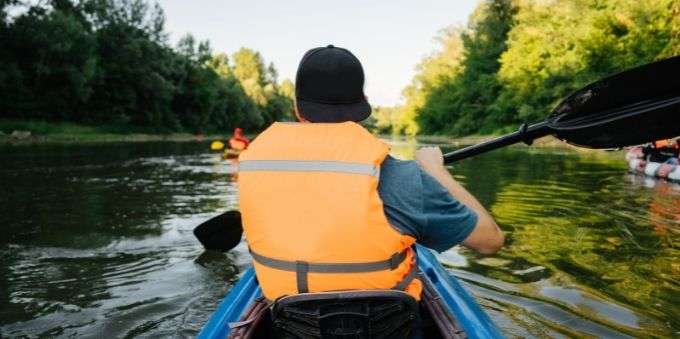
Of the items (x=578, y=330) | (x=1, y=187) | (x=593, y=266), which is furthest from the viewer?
(x=1, y=187)

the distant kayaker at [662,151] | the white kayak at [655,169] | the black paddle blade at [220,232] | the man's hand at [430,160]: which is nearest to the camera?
the man's hand at [430,160]

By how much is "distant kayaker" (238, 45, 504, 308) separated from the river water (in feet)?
7.60

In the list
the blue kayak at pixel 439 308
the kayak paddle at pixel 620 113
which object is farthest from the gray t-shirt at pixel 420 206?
the kayak paddle at pixel 620 113

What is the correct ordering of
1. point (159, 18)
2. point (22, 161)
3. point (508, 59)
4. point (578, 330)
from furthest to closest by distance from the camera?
point (159, 18), point (508, 59), point (22, 161), point (578, 330)

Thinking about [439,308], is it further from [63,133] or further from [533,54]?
[533,54]

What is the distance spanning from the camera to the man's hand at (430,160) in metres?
2.20

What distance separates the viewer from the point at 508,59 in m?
40.2

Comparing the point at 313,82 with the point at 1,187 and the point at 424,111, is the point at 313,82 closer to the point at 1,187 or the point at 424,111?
the point at 1,187

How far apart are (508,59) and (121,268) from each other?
127 ft

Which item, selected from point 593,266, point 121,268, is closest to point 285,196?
point 121,268

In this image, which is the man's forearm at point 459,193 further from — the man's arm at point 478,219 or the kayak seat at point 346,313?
the kayak seat at point 346,313

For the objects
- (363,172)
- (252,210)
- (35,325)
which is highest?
(363,172)

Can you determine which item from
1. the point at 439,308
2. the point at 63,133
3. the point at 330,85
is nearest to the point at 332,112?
the point at 330,85

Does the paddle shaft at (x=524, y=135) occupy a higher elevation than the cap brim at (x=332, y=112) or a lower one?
lower
